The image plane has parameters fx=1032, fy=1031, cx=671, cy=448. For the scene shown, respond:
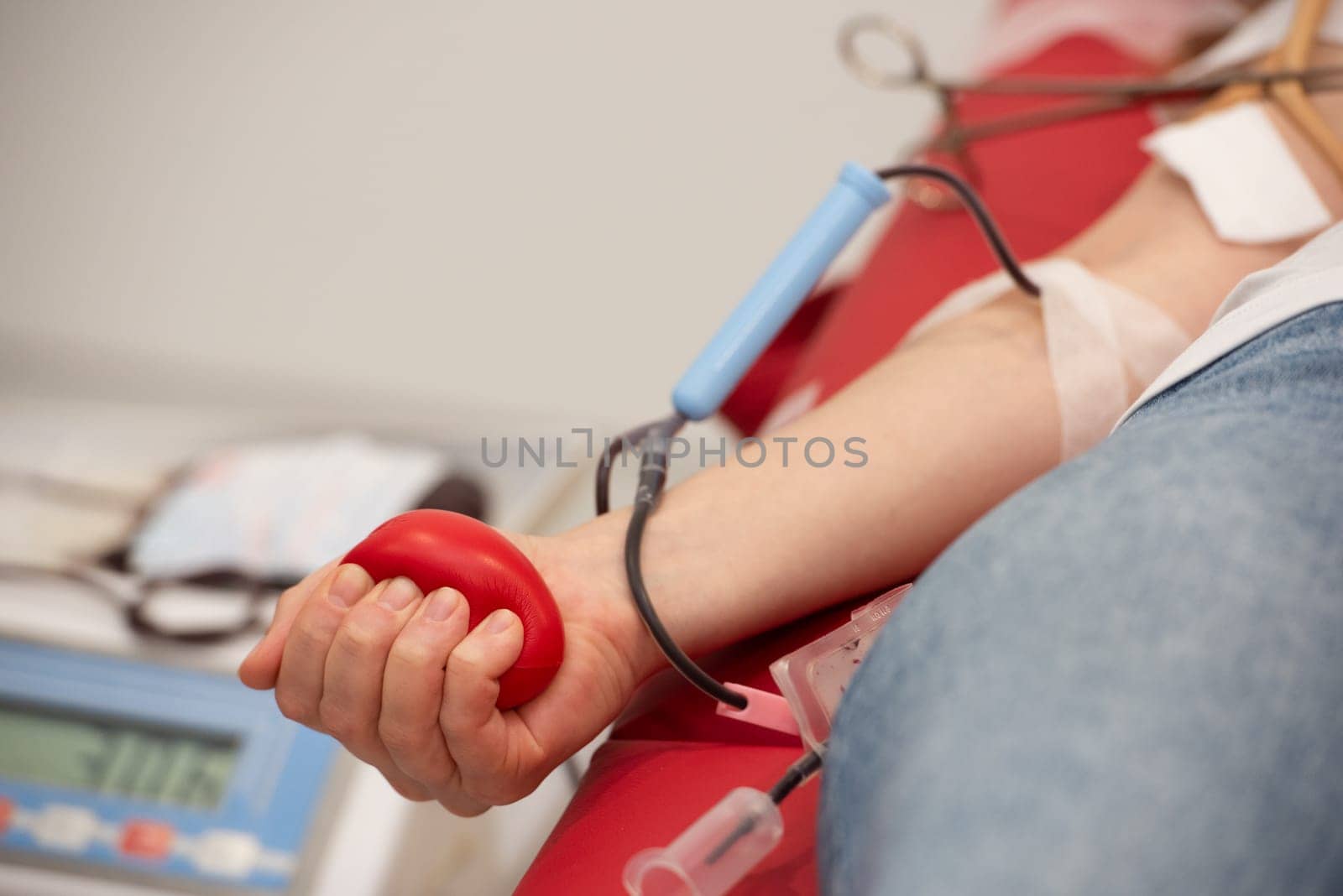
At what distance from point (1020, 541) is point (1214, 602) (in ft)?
0.16

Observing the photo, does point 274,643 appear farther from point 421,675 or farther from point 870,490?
point 870,490

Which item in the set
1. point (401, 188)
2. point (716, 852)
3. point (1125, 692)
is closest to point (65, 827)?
point (716, 852)

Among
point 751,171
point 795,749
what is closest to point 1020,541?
point 795,749

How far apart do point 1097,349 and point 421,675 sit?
324 millimetres

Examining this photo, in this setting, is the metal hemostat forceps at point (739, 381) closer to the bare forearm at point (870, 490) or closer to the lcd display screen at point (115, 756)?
the bare forearm at point (870, 490)

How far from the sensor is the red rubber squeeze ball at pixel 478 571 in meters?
0.37

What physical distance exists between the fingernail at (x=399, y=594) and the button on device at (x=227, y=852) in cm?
29

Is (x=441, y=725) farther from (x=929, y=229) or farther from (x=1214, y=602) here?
(x=929, y=229)

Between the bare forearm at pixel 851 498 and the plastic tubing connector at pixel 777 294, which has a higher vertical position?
the plastic tubing connector at pixel 777 294

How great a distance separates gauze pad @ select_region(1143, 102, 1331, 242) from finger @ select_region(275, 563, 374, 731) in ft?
1.42

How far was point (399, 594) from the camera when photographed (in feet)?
1.23

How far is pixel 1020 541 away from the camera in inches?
11.0

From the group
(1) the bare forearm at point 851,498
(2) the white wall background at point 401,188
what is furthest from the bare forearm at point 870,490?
(2) the white wall background at point 401,188

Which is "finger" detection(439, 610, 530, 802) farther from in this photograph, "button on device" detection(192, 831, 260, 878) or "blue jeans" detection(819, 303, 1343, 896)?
"button on device" detection(192, 831, 260, 878)
